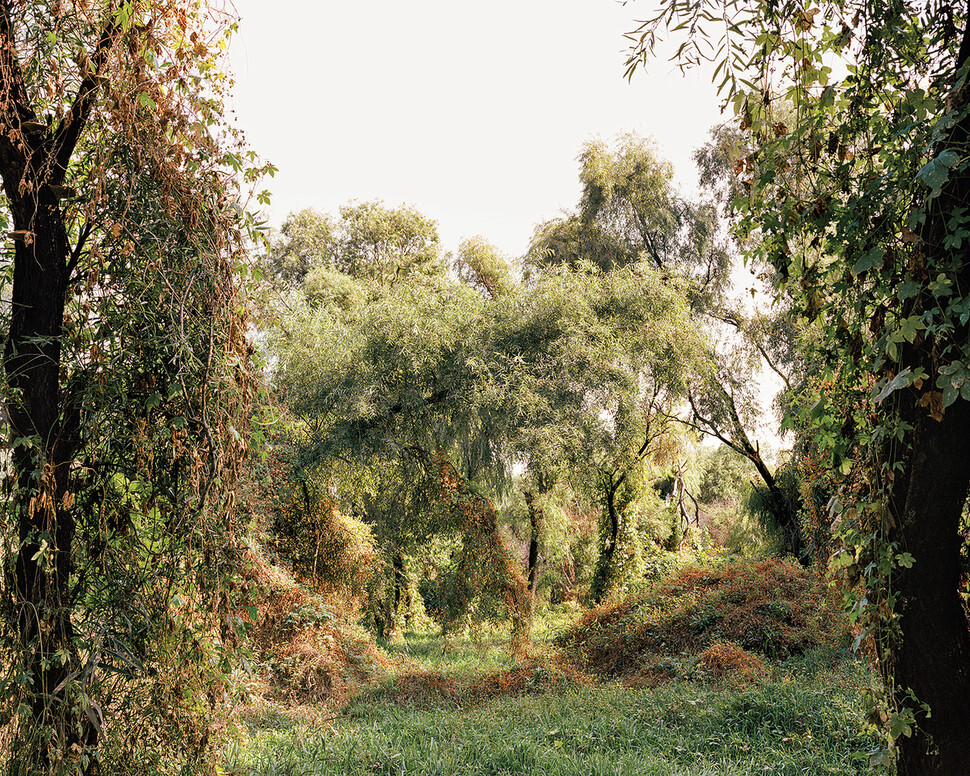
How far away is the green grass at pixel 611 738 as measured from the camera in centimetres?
448

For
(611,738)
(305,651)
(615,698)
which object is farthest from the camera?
(305,651)

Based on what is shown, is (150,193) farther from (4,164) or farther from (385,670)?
(385,670)

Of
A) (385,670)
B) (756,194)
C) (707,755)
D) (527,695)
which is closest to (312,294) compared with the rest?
(385,670)

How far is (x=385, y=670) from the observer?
28.7 feet

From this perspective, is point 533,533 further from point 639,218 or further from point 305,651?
point 639,218

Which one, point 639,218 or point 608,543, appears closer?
point 608,543

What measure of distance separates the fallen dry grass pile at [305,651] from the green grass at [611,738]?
1296 millimetres

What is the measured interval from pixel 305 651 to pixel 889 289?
25.1 feet

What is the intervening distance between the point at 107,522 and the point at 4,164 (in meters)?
1.37

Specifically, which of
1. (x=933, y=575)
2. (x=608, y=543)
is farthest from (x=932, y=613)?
(x=608, y=543)

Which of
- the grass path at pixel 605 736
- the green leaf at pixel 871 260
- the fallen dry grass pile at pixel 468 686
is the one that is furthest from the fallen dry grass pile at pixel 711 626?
the green leaf at pixel 871 260

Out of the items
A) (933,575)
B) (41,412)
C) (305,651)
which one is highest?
(41,412)

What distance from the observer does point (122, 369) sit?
263 cm

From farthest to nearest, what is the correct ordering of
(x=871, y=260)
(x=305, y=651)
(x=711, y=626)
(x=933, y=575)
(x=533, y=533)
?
(x=533, y=533) → (x=711, y=626) → (x=305, y=651) → (x=933, y=575) → (x=871, y=260)
